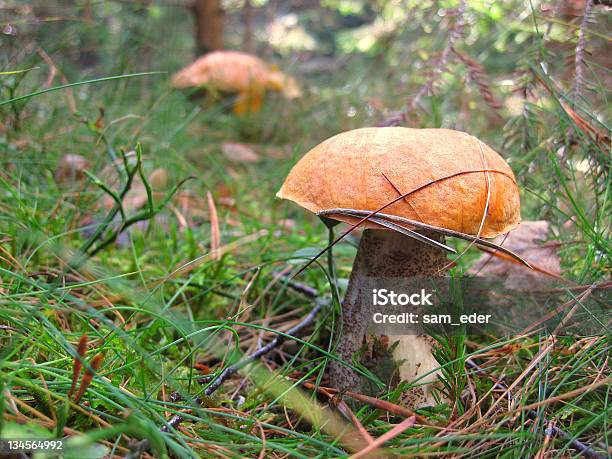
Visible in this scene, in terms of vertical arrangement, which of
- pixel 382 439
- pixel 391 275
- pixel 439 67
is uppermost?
pixel 439 67

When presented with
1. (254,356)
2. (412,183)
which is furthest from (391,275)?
(254,356)

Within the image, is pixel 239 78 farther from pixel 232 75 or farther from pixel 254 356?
pixel 254 356

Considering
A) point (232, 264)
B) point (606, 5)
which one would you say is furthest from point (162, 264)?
point (606, 5)

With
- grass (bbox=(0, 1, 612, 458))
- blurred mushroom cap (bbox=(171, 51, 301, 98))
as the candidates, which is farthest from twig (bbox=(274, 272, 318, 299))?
blurred mushroom cap (bbox=(171, 51, 301, 98))
